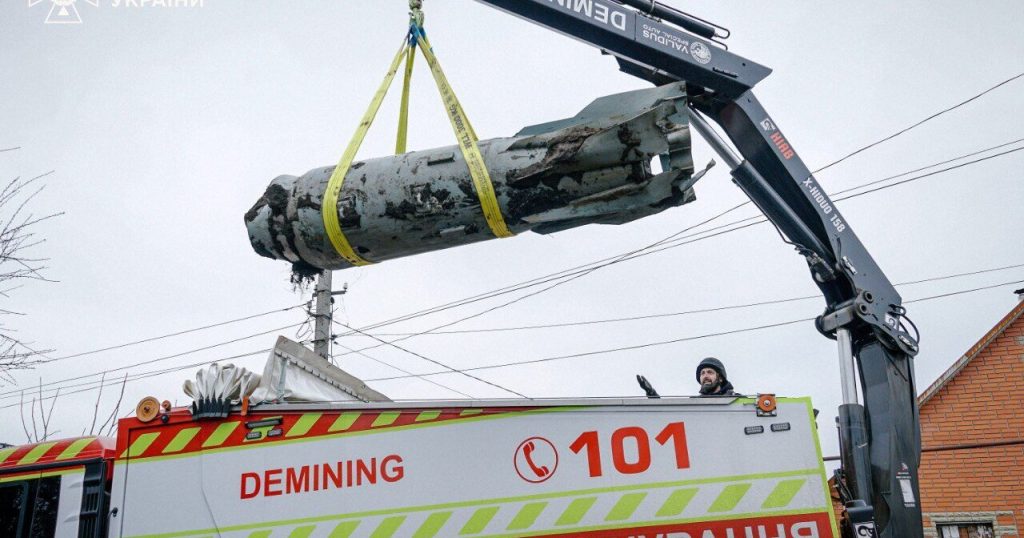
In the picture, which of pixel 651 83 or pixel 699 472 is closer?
pixel 699 472

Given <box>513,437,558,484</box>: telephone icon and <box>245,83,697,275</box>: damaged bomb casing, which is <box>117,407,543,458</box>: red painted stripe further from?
<box>245,83,697,275</box>: damaged bomb casing

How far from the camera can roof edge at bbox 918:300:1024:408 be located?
13492mm

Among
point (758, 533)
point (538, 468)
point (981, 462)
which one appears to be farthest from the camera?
point (981, 462)

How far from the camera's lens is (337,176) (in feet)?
15.2

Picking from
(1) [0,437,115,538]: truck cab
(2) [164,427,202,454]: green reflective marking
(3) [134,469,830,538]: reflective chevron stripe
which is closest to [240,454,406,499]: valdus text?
(3) [134,469,830,538]: reflective chevron stripe

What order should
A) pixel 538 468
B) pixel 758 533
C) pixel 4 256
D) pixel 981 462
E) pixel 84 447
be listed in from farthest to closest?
pixel 981 462 < pixel 4 256 < pixel 84 447 < pixel 538 468 < pixel 758 533

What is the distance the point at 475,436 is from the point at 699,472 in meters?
1.40

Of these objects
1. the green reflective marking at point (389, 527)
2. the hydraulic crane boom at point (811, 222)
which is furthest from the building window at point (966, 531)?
the green reflective marking at point (389, 527)

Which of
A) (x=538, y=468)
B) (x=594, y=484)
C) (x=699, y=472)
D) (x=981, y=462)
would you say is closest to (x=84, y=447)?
(x=538, y=468)

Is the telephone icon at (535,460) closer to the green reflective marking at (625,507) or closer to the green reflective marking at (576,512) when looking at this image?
the green reflective marking at (576,512)

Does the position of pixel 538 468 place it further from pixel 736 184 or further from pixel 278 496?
pixel 736 184

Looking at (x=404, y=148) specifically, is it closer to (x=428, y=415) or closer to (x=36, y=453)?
(x=428, y=415)

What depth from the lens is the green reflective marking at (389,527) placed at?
4.87 m

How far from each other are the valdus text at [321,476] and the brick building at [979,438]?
1061 cm
